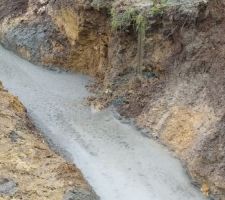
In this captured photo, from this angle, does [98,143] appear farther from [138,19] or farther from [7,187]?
[138,19]

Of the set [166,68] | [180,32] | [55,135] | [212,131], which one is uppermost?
[180,32]

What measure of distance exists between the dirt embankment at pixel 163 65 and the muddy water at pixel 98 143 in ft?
1.64

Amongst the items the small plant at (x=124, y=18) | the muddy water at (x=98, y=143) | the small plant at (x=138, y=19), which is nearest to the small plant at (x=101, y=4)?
the small plant at (x=138, y=19)

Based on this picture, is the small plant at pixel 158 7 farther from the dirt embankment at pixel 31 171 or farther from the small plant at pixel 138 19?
the dirt embankment at pixel 31 171

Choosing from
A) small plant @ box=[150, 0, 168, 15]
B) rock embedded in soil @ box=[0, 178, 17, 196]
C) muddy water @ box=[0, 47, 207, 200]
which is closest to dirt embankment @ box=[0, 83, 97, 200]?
rock embedded in soil @ box=[0, 178, 17, 196]

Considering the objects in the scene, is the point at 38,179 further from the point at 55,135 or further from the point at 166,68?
the point at 166,68

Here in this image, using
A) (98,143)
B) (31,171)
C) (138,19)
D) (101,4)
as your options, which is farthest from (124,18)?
(31,171)

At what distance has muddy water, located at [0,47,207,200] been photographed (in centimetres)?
1231

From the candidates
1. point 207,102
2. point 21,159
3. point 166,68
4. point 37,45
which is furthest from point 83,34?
point 21,159

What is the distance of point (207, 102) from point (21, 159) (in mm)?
5466

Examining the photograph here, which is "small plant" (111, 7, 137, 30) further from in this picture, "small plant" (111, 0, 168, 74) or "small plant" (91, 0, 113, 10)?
"small plant" (91, 0, 113, 10)

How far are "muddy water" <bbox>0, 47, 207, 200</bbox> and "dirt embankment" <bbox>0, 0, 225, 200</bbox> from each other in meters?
0.50

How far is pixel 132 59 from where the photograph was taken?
16.1 metres

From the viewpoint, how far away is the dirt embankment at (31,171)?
1067cm
